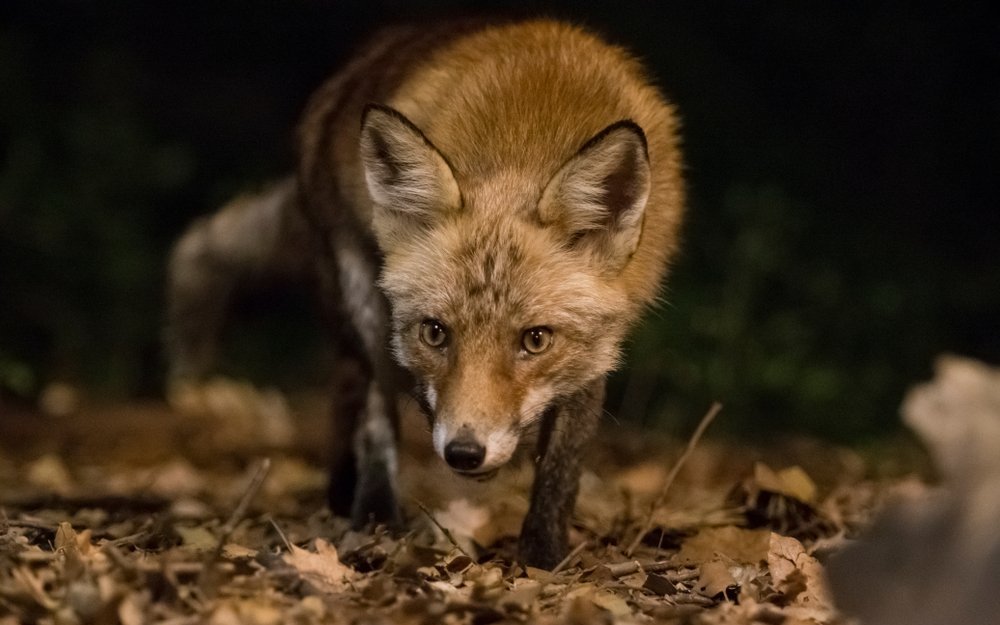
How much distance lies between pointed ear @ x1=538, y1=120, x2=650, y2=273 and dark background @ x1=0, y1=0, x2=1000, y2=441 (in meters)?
3.07

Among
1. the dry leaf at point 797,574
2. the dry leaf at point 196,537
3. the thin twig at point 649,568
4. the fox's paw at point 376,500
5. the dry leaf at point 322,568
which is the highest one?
the dry leaf at point 322,568

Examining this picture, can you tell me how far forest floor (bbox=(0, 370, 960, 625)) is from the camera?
2494mm

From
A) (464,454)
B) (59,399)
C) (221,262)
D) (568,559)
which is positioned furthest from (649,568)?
(59,399)

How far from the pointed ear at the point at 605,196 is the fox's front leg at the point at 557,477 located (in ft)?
1.47

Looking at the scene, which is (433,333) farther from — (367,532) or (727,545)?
(727,545)

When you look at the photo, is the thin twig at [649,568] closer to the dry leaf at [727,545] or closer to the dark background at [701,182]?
the dry leaf at [727,545]

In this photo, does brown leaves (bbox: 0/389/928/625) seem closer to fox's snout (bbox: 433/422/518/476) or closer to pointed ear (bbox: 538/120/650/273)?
fox's snout (bbox: 433/422/518/476)

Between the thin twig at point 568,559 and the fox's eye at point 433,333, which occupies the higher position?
the fox's eye at point 433,333

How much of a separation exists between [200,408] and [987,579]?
4.96 metres

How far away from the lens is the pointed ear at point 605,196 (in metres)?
3.21

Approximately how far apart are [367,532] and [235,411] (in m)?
2.79

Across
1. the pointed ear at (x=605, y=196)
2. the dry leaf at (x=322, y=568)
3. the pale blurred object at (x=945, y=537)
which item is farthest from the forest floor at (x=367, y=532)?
the pointed ear at (x=605, y=196)

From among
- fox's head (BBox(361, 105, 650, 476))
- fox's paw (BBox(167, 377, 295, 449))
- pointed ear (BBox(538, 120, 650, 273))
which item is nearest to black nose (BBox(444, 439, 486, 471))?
fox's head (BBox(361, 105, 650, 476))

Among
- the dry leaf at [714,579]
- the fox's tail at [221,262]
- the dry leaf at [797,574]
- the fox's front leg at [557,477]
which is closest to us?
the dry leaf at [797,574]
